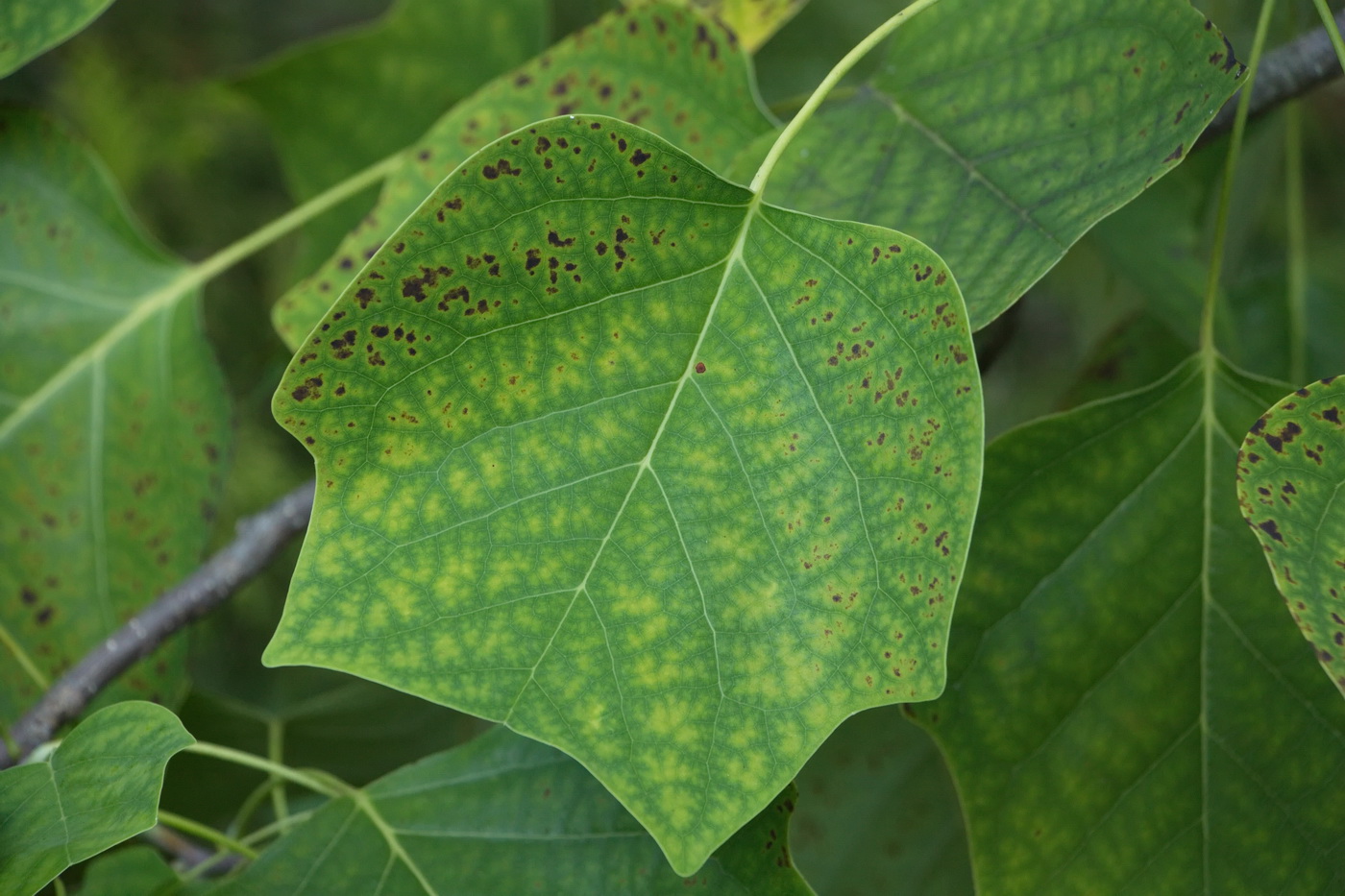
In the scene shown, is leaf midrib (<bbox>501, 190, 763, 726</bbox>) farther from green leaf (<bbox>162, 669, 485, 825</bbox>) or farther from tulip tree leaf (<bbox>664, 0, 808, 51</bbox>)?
green leaf (<bbox>162, 669, 485, 825</bbox>)

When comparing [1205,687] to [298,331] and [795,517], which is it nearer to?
[795,517]

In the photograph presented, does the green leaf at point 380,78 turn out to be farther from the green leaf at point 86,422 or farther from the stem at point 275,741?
the stem at point 275,741

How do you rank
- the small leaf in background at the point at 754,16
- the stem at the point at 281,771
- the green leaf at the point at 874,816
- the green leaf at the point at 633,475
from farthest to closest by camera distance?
the green leaf at the point at 874,816
the small leaf in background at the point at 754,16
the stem at the point at 281,771
the green leaf at the point at 633,475

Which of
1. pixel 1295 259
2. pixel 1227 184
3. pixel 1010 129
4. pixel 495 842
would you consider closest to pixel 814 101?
pixel 1010 129

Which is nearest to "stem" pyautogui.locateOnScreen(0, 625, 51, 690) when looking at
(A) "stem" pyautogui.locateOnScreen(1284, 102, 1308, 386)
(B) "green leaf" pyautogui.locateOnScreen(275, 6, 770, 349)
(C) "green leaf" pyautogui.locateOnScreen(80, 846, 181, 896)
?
(C) "green leaf" pyautogui.locateOnScreen(80, 846, 181, 896)

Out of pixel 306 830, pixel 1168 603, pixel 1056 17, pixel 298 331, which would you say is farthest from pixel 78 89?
pixel 1168 603

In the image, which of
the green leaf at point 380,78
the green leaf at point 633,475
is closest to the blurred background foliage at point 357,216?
the green leaf at point 380,78

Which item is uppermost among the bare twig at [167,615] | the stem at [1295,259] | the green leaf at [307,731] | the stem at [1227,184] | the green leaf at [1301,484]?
the stem at [1227,184]
